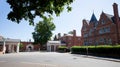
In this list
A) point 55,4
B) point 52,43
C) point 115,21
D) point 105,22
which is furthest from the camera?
point 52,43

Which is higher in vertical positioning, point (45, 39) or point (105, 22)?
point (105, 22)

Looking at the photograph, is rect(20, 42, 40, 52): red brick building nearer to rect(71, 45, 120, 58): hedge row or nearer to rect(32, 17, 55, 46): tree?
rect(32, 17, 55, 46): tree

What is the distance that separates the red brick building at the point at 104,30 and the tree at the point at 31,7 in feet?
105

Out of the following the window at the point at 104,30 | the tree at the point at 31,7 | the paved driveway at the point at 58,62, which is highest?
the window at the point at 104,30

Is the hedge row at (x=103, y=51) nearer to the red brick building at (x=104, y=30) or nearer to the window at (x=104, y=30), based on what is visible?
the red brick building at (x=104, y=30)

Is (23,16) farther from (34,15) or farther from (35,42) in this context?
(35,42)

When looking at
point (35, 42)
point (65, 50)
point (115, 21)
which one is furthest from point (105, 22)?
point (35, 42)

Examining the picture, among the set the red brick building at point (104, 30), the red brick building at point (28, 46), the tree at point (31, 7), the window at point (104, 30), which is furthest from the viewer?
the red brick building at point (28, 46)

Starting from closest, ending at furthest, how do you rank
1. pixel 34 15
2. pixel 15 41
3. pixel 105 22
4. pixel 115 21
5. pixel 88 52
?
pixel 34 15
pixel 88 52
pixel 115 21
pixel 105 22
pixel 15 41

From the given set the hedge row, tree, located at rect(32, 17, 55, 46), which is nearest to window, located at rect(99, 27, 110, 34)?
the hedge row

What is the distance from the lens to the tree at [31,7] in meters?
8.50

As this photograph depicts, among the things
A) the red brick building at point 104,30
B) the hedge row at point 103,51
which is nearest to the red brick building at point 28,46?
the red brick building at point 104,30

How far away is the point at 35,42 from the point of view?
71625 mm

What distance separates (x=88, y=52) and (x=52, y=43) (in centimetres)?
3321
